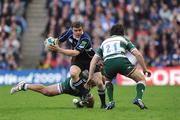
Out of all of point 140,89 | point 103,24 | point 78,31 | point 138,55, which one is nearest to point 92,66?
point 78,31

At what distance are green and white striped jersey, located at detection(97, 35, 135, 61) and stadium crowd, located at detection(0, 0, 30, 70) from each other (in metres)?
15.4

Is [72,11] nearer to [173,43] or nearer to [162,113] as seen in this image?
[173,43]

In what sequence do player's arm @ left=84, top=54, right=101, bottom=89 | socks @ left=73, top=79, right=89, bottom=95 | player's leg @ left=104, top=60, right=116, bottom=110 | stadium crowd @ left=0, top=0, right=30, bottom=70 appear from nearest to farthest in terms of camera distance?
1. player's leg @ left=104, top=60, right=116, bottom=110
2. player's arm @ left=84, top=54, right=101, bottom=89
3. socks @ left=73, top=79, right=89, bottom=95
4. stadium crowd @ left=0, top=0, right=30, bottom=70

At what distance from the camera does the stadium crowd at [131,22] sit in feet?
96.5

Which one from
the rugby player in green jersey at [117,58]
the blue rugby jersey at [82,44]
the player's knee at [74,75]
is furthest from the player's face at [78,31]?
the player's knee at [74,75]

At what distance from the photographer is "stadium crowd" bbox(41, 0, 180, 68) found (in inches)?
1158

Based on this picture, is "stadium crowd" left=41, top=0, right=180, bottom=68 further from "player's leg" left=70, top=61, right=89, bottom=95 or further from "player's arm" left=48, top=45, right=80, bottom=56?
"player's arm" left=48, top=45, right=80, bottom=56

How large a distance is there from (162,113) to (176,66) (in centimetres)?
1427

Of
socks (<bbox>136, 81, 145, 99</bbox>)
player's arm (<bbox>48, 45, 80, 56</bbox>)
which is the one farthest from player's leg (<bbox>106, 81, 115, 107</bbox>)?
player's arm (<bbox>48, 45, 80, 56</bbox>)

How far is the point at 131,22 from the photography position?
3044 centimetres

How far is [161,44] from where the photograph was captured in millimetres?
29688

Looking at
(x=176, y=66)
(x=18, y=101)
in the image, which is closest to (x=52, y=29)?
(x=176, y=66)

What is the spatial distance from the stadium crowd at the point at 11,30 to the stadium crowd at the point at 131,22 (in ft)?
4.30

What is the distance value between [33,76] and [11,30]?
126 inches
